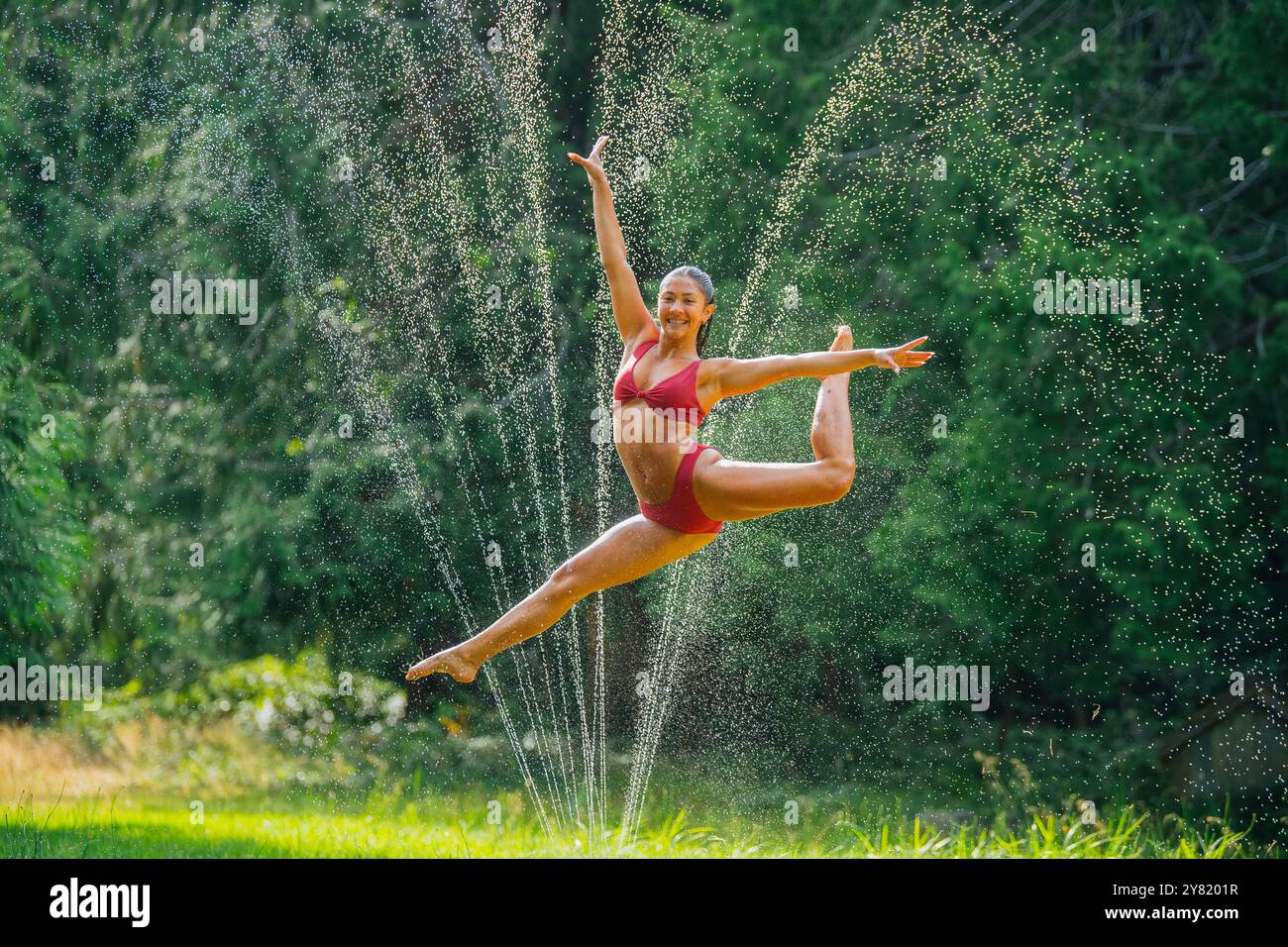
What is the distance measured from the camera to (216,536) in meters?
12.0

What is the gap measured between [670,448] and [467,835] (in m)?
4.54

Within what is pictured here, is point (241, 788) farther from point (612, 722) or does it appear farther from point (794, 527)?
point (794, 527)

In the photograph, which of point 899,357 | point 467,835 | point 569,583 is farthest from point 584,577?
point 467,835

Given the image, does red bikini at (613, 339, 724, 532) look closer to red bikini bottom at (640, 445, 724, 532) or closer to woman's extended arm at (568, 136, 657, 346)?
red bikini bottom at (640, 445, 724, 532)

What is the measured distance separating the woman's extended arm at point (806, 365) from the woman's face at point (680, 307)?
0.68 ft

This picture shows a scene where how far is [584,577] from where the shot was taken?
19.0 feet

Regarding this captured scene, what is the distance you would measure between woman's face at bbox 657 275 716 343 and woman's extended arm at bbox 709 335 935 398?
21cm

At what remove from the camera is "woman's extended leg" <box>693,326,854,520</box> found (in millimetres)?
5305

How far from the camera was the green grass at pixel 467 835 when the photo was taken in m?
8.28

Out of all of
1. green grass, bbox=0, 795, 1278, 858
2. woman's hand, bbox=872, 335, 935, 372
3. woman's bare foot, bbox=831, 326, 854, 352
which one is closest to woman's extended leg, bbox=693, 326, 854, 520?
woman's bare foot, bbox=831, 326, 854, 352

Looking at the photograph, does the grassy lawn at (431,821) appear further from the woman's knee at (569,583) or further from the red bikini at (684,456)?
the red bikini at (684,456)

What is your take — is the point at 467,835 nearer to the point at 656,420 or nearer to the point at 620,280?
the point at 656,420

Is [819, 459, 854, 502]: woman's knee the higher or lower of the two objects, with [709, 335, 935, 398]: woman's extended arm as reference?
lower

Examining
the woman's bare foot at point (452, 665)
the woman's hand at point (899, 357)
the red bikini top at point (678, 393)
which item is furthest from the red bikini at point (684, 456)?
the woman's bare foot at point (452, 665)
